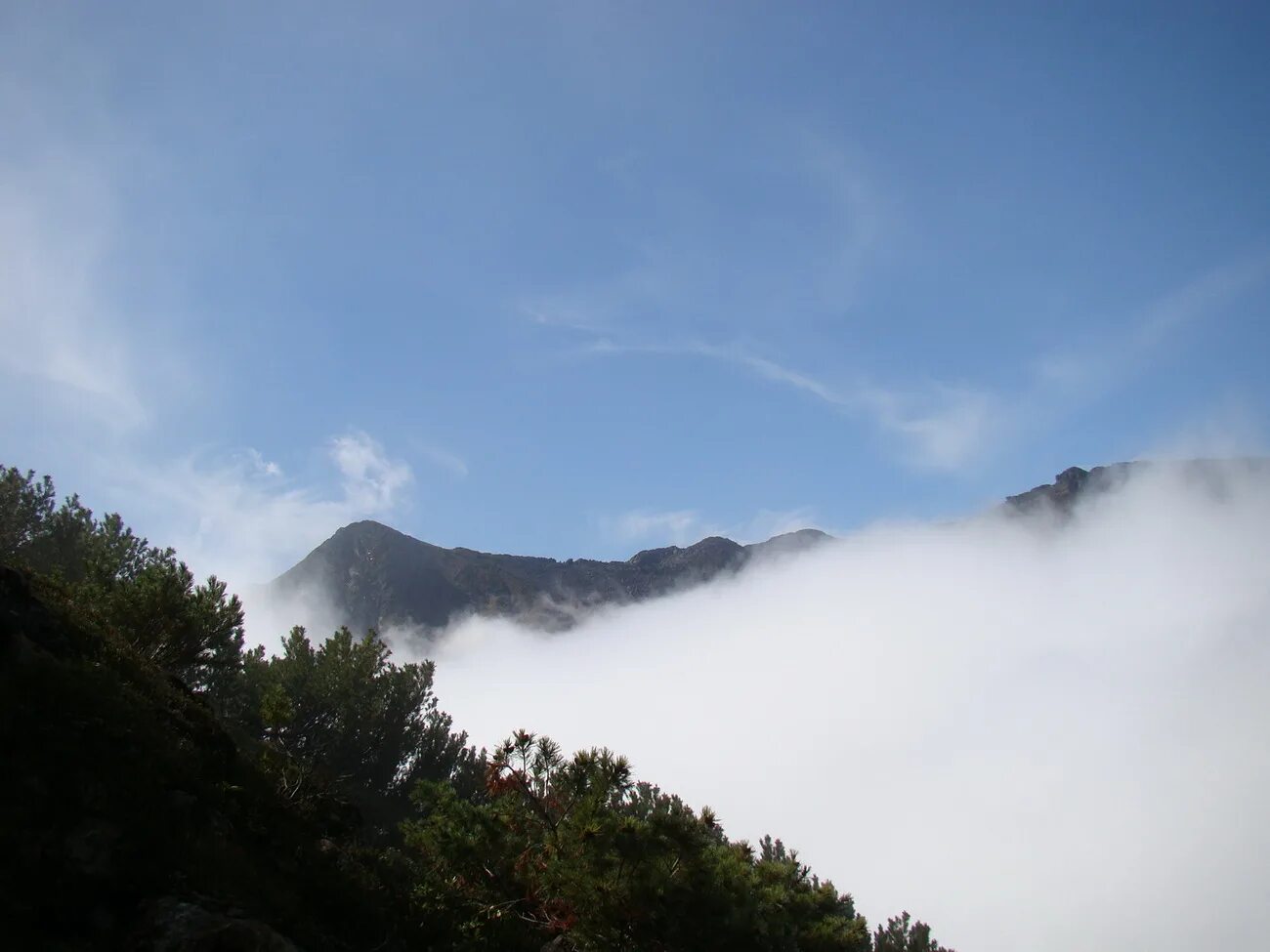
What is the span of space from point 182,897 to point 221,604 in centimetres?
1848

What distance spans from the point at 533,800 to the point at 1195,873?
250m

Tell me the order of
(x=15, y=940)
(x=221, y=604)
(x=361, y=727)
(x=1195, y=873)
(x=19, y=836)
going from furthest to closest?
1. (x=1195, y=873)
2. (x=361, y=727)
3. (x=221, y=604)
4. (x=19, y=836)
5. (x=15, y=940)

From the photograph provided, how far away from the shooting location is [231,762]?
42.3ft

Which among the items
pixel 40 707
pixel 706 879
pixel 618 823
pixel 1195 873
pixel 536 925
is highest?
pixel 40 707

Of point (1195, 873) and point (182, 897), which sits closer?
point (182, 897)

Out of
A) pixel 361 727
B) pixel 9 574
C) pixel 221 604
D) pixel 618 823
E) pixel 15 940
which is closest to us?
pixel 15 940

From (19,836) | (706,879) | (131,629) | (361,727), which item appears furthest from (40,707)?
(361,727)

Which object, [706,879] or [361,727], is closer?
[706,879]

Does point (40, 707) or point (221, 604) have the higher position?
point (221, 604)

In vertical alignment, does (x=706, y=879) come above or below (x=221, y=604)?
below

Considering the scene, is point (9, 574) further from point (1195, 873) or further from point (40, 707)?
point (1195, 873)

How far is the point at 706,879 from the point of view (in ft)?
39.6

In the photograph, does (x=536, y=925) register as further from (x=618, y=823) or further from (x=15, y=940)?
(x=15, y=940)

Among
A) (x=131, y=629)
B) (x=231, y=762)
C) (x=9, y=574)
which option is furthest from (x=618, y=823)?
(x=131, y=629)
